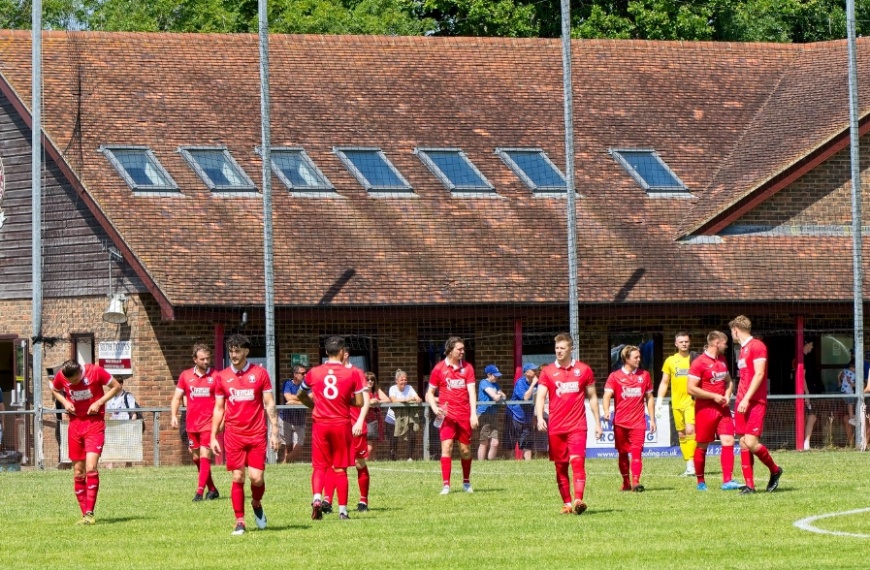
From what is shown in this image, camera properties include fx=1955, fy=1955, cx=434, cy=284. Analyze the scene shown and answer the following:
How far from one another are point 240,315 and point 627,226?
7.88 meters

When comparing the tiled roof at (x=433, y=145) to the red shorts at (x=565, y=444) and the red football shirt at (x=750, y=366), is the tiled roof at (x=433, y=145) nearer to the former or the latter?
the red football shirt at (x=750, y=366)

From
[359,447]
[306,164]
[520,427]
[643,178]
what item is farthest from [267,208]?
[359,447]

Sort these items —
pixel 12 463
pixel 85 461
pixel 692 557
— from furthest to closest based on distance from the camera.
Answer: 1. pixel 12 463
2. pixel 85 461
3. pixel 692 557

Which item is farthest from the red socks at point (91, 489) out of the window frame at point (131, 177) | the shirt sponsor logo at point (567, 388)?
the window frame at point (131, 177)

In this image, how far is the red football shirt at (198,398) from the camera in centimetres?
2331

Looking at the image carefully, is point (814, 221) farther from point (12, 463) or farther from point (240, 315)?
point (12, 463)

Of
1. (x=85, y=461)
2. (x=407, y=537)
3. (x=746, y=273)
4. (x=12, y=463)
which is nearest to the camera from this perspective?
(x=407, y=537)

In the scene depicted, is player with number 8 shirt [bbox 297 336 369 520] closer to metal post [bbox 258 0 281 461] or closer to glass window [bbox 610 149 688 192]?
metal post [bbox 258 0 281 461]

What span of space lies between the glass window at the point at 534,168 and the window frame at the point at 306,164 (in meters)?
3.69

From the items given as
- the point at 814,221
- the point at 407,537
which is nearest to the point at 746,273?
the point at 814,221

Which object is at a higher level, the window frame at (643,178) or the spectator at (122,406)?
the window frame at (643,178)

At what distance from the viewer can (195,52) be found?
128ft

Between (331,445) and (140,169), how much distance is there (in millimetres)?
16943

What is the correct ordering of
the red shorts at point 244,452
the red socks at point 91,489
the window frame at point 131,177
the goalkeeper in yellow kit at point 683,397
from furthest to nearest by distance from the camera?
the window frame at point 131,177 → the goalkeeper in yellow kit at point 683,397 → the red socks at point 91,489 → the red shorts at point 244,452
